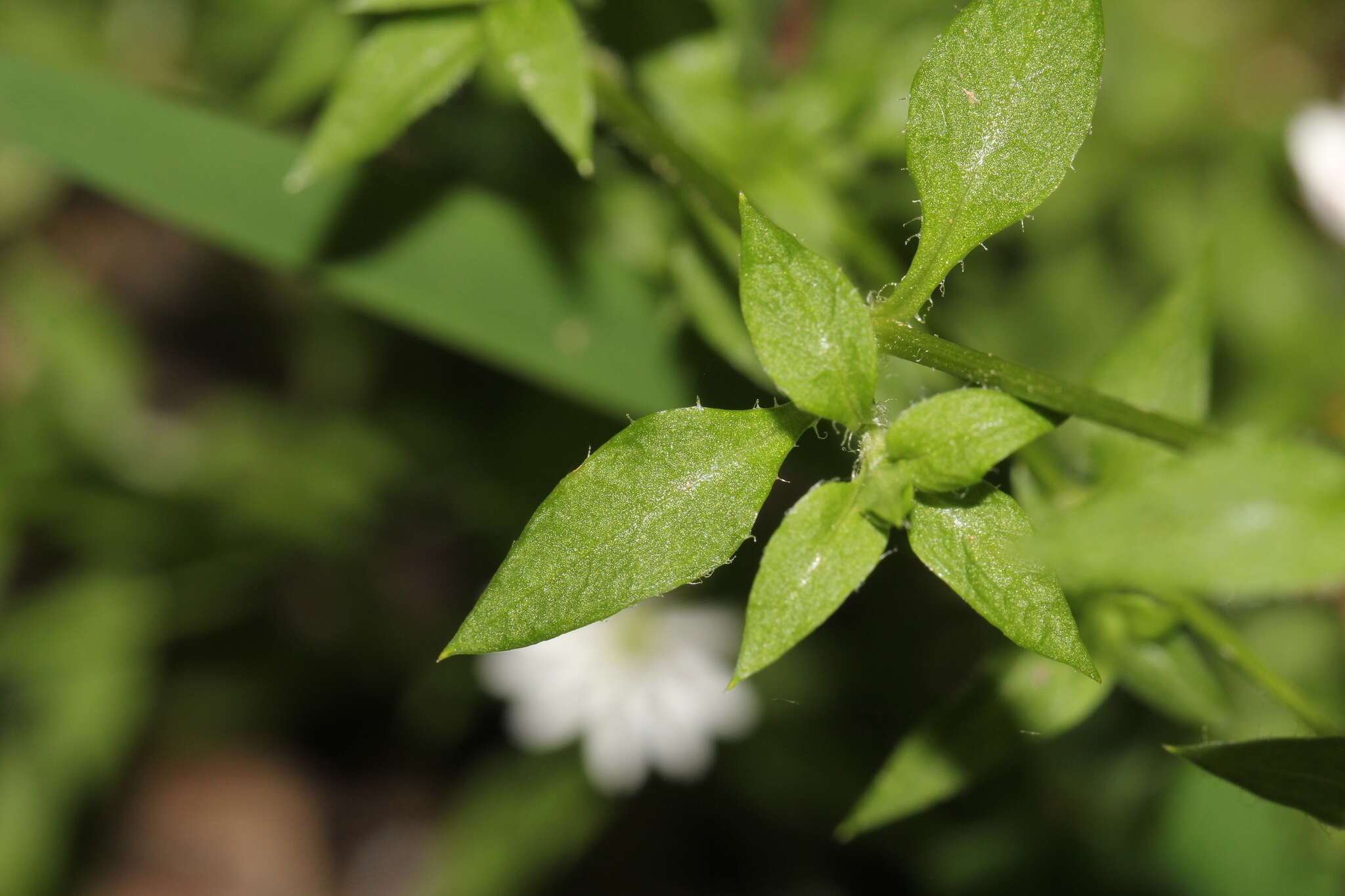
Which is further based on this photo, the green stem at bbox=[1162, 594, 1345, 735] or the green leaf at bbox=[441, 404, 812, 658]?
the green stem at bbox=[1162, 594, 1345, 735]

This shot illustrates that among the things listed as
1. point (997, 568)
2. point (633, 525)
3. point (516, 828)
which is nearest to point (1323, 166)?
point (997, 568)

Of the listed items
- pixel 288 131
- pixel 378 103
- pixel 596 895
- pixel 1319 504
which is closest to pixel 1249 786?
pixel 1319 504

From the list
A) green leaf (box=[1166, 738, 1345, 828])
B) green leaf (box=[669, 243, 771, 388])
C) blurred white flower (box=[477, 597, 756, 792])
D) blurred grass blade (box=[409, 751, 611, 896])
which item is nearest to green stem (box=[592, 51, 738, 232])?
green leaf (box=[669, 243, 771, 388])

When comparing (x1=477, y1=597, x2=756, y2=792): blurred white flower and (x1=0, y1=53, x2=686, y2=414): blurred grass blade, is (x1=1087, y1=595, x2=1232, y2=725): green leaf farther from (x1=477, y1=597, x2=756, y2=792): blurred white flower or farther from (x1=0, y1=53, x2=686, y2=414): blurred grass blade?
(x1=477, y1=597, x2=756, y2=792): blurred white flower

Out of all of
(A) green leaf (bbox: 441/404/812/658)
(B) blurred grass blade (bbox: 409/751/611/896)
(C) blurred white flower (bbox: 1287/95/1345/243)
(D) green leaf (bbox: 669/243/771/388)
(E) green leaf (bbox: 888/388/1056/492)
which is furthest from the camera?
(B) blurred grass blade (bbox: 409/751/611/896)

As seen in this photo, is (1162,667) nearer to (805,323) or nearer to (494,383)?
(805,323)

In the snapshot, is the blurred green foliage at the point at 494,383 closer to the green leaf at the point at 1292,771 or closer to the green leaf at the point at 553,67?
the green leaf at the point at 553,67

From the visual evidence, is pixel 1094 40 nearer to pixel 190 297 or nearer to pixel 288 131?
pixel 288 131
